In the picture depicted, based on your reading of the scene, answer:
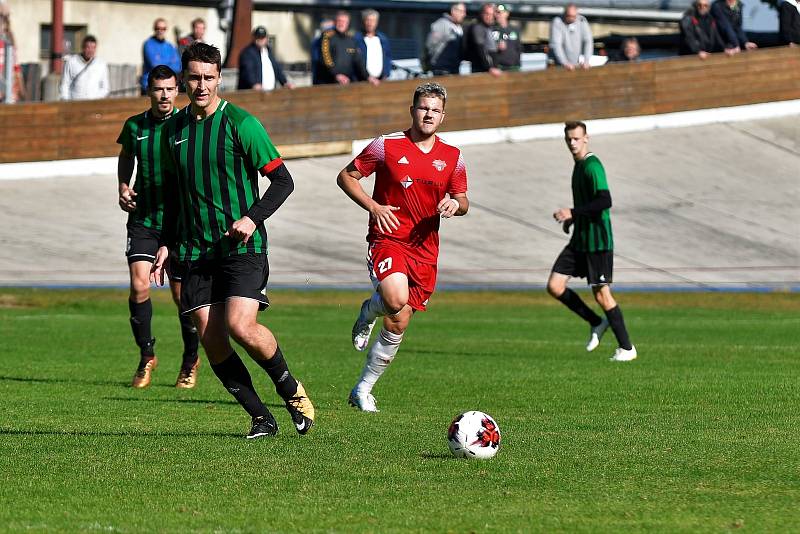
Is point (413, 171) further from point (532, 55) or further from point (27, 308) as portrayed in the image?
point (532, 55)

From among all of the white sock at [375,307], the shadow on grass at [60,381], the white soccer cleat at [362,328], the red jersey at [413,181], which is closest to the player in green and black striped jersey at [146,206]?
the shadow on grass at [60,381]

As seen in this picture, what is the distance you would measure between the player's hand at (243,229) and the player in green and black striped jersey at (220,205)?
2 centimetres

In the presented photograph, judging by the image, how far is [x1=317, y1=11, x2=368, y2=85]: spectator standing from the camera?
2773 centimetres

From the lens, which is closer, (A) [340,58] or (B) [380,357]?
(B) [380,357]

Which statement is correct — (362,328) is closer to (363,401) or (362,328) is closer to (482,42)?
(363,401)

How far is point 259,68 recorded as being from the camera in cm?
2883

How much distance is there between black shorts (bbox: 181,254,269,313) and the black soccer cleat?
0.73 metres

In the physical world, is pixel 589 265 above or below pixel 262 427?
below

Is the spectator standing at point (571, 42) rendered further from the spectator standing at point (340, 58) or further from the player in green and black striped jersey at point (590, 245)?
the player in green and black striped jersey at point (590, 245)

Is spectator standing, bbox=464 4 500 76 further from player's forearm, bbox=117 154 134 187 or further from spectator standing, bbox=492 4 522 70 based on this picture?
player's forearm, bbox=117 154 134 187

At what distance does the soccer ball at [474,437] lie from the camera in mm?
8148

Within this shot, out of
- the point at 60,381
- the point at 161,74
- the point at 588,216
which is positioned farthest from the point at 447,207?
the point at 588,216

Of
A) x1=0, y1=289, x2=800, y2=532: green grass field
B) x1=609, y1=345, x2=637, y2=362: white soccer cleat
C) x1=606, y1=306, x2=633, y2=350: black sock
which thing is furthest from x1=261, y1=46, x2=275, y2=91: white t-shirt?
x1=609, y1=345, x2=637, y2=362: white soccer cleat

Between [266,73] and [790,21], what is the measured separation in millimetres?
11907
